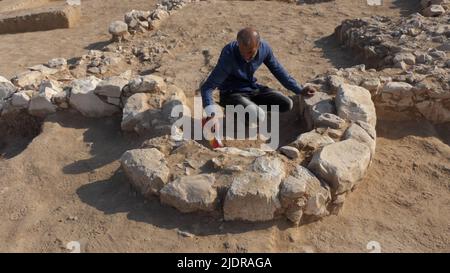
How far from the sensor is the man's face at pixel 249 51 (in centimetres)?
382

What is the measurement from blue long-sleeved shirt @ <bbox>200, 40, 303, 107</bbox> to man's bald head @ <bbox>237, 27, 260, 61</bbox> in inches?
6.4

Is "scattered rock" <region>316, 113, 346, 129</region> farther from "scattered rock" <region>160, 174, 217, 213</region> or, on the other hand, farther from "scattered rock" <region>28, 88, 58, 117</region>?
"scattered rock" <region>28, 88, 58, 117</region>

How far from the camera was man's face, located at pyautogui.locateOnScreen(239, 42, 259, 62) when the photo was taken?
3.82m

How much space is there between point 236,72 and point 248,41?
45cm

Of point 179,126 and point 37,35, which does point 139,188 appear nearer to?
point 179,126

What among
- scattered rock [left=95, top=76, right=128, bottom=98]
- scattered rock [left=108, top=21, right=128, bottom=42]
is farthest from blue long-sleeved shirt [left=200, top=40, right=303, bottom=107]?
scattered rock [left=108, top=21, right=128, bottom=42]

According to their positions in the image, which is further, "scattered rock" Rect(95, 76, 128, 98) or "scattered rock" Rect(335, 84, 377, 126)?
"scattered rock" Rect(95, 76, 128, 98)

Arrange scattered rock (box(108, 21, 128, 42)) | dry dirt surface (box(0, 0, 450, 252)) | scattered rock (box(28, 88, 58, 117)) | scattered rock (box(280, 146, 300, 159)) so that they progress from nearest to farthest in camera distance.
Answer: dry dirt surface (box(0, 0, 450, 252)), scattered rock (box(280, 146, 300, 159)), scattered rock (box(28, 88, 58, 117)), scattered rock (box(108, 21, 128, 42))

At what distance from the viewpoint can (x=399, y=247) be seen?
Result: 3.19 metres

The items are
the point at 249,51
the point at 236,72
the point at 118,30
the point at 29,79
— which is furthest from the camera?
the point at 118,30

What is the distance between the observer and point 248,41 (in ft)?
12.4

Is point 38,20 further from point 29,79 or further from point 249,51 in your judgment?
point 249,51

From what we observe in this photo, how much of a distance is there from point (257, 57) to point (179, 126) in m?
0.90

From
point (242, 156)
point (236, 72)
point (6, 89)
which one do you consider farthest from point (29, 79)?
point (242, 156)
